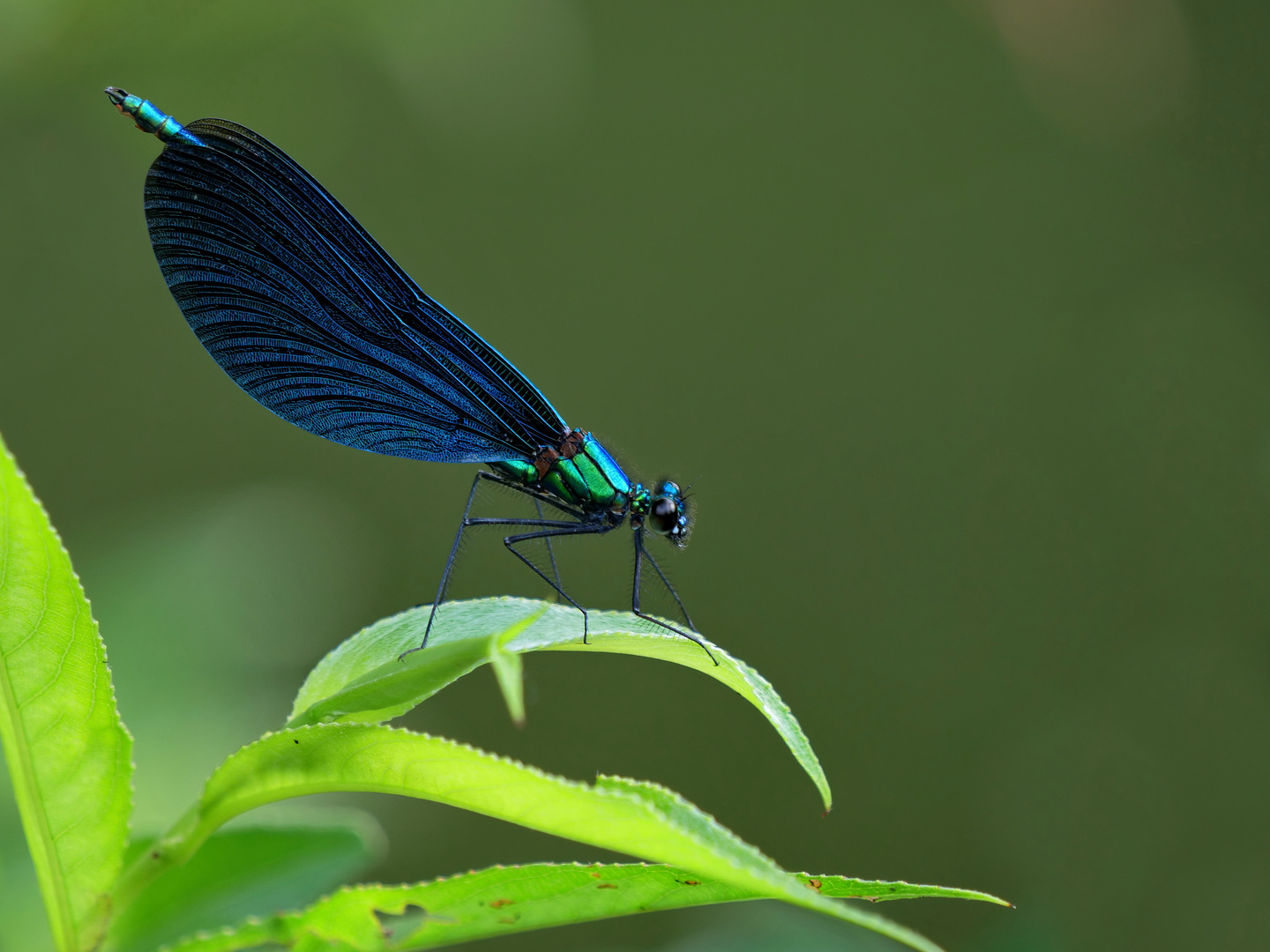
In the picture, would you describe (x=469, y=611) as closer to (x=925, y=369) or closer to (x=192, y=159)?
(x=192, y=159)

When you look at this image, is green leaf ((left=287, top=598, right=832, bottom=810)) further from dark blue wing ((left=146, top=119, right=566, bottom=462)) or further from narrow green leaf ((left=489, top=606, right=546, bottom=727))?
dark blue wing ((left=146, top=119, right=566, bottom=462))

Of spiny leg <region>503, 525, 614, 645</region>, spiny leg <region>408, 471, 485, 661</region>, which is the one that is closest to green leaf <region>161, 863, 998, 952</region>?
spiny leg <region>408, 471, 485, 661</region>

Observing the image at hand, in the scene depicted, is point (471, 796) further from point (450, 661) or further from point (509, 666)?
point (509, 666)

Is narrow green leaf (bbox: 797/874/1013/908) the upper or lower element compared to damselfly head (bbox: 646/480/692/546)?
lower

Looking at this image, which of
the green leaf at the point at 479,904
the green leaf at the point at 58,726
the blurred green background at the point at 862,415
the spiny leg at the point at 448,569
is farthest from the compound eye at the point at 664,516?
the blurred green background at the point at 862,415

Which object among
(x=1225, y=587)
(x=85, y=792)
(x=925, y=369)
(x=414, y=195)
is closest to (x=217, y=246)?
(x=85, y=792)

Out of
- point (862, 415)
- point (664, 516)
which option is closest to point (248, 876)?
point (664, 516)

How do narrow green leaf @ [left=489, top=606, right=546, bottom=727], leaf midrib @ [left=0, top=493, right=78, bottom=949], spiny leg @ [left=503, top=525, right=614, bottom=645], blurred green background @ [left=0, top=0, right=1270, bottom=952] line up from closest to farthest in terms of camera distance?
narrow green leaf @ [left=489, top=606, right=546, bottom=727] → leaf midrib @ [left=0, top=493, right=78, bottom=949] → spiny leg @ [left=503, top=525, right=614, bottom=645] → blurred green background @ [left=0, top=0, right=1270, bottom=952]
